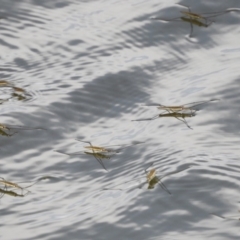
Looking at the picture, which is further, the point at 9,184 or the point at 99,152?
the point at 99,152

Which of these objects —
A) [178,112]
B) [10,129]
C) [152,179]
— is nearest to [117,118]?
[178,112]

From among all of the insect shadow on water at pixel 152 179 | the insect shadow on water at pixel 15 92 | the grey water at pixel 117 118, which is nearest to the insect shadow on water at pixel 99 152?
the grey water at pixel 117 118

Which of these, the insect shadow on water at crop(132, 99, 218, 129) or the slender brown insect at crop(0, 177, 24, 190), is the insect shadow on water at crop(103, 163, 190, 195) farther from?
the insect shadow on water at crop(132, 99, 218, 129)

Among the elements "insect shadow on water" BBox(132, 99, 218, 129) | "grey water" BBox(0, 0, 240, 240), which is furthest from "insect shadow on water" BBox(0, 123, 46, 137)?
"insect shadow on water" BBox(132, 99, 218, 129)

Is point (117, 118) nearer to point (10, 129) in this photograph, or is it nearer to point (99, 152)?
point (99, 152)

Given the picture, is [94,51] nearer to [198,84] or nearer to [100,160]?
[198,84]

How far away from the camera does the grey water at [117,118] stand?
277 cm

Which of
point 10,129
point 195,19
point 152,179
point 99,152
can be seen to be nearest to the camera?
point 152,179

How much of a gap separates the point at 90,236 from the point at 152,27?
1.80m

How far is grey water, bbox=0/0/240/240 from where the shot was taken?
277 centimetres

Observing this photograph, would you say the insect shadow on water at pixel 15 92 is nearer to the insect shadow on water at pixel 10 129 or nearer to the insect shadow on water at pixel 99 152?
the insect shadow on water at pixel 10 129

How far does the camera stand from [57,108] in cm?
357

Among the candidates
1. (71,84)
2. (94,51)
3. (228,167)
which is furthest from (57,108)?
(228,167)

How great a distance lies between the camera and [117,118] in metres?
3.54
